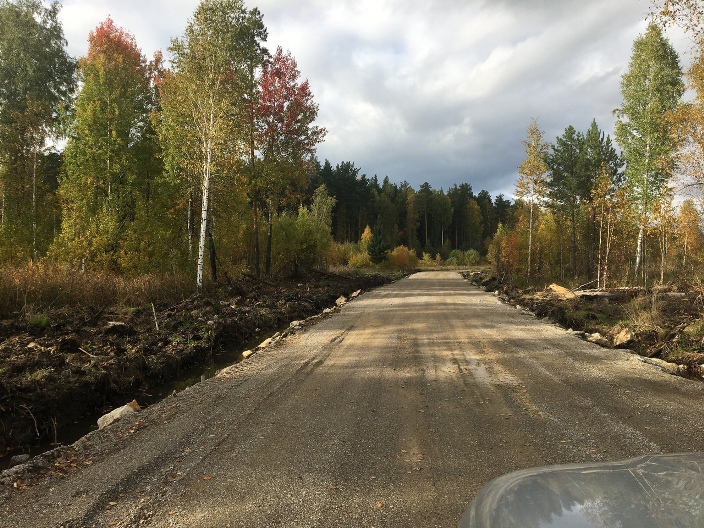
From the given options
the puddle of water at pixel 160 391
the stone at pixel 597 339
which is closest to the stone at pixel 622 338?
the stone at pixel 597 339

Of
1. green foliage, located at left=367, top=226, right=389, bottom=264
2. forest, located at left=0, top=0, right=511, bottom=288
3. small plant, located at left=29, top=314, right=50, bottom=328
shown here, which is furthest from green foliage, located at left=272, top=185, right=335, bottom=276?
green foliage, located at left=367, top=226, right=389, bottom=264

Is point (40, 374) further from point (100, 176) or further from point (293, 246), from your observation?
point (293, 246)

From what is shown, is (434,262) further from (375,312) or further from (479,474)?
(479,474)

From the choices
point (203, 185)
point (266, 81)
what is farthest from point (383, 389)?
point (266, 81)

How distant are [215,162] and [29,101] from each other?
12316mm

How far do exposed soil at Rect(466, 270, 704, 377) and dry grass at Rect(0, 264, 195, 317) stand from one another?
13.8 m

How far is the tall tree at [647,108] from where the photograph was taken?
24.4m

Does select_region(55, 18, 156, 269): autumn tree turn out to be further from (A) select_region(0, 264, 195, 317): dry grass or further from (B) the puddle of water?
(B) the puddle of water

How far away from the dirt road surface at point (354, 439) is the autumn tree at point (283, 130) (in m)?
18.2

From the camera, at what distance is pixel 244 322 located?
1278 centimetres

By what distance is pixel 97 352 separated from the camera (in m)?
8.52

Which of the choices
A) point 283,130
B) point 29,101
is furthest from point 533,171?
point 29,101

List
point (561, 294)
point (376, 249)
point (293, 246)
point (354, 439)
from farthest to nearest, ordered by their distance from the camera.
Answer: point (376, 249), point (293, 246), point (561, 294), point (354, 439)

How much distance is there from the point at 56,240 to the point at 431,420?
17279 mm
